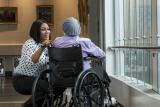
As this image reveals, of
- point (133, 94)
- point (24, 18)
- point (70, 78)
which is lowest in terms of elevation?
point (133, 94)

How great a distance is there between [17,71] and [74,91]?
3.18ft

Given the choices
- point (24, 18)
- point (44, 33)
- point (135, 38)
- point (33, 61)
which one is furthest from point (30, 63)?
point (24, 18)

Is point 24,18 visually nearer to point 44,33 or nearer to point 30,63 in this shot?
point 44,33

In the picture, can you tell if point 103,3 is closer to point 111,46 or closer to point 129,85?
point 111,46

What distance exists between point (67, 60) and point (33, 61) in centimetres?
42

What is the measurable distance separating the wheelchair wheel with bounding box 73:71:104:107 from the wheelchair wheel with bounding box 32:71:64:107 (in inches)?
15.0

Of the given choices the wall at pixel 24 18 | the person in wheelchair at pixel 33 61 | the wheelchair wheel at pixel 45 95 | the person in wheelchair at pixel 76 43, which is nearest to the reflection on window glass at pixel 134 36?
the person in wheelchair at pixel 76 43

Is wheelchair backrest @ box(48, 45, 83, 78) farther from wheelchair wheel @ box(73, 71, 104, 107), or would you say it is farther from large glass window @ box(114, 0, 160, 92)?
large glass window @ box(114, 0, 160, 92)

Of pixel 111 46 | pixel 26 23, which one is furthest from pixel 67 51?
pixel 26 23

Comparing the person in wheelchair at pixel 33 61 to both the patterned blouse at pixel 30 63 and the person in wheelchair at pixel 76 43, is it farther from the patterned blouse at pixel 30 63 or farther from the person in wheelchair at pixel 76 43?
the person in wheelchair at pixel 76 43

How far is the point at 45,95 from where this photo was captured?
5355 mm

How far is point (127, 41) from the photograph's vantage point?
7645mm

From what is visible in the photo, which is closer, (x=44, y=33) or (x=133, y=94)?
(x=44, y=33)

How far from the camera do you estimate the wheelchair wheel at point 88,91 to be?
16.2 feet
